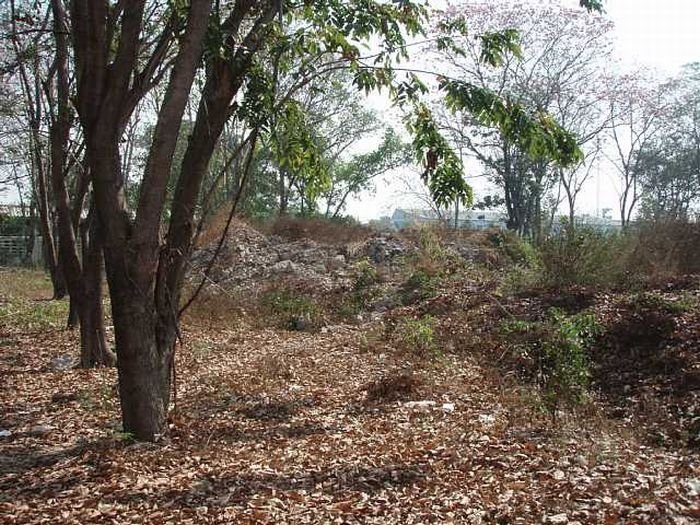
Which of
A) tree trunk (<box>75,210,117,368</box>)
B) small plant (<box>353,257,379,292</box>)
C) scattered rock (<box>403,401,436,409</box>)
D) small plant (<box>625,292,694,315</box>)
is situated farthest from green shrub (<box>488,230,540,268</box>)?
tree trunk (<box>75,210,117,368</box>)

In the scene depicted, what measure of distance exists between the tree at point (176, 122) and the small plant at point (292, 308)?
20.9ft

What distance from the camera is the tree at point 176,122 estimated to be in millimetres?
3906

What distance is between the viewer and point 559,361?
5516mm

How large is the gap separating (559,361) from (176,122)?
12.5 ft

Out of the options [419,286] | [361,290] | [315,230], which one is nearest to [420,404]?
[419,286]

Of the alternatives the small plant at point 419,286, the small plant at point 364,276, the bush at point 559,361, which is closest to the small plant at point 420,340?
the bush at point 559,361

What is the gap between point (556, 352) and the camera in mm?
5711

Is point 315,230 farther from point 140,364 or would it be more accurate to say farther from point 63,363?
point 140,364

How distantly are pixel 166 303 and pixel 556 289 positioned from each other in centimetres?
692

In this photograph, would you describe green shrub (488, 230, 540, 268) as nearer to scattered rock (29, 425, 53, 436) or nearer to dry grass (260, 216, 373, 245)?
dry grass (260, 216, 373, 245)

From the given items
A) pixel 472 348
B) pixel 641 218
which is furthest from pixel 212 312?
pixel 641 218

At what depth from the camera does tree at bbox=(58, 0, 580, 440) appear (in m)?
3.91

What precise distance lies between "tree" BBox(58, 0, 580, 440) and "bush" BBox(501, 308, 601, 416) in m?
1.76

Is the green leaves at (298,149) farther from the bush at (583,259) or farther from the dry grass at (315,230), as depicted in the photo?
the dry grass at (315,230)
